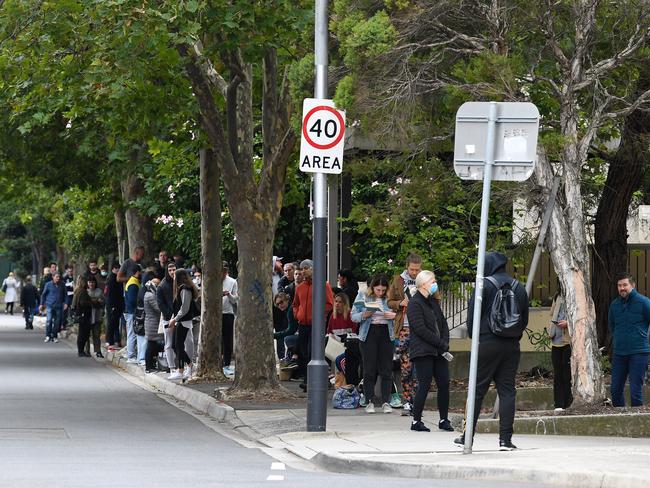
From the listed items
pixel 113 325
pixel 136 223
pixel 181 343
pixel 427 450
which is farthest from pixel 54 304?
pixel 427 450

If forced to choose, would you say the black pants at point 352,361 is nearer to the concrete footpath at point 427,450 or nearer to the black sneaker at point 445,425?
the concrete footpath at point 427,450

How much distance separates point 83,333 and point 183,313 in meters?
9.52

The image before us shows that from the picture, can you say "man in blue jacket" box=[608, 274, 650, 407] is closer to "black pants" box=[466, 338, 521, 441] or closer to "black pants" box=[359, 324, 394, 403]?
"black pants" box=[359, 324, 394, 403]

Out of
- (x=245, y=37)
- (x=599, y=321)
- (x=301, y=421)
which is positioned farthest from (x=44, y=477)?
(x=599, y=321)

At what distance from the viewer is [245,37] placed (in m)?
18.0

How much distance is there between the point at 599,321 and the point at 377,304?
5.10m

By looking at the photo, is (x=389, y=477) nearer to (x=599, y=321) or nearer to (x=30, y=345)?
(x=599, y=321)

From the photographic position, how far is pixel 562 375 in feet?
57.9

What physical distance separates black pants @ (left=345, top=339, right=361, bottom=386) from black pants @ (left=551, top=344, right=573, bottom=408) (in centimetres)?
255

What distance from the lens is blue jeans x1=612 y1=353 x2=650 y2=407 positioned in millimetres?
17094

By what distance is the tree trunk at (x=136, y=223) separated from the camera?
3519 cm

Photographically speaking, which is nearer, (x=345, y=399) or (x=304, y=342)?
(x=345, y=399)

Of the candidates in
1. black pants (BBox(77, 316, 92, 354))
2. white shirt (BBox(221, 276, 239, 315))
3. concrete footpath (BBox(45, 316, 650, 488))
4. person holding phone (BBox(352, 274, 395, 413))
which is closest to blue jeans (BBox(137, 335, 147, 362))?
white shirt (BBox(221, 276, 239, 315))

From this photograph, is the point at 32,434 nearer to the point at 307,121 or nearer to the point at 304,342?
the point at 307,121
